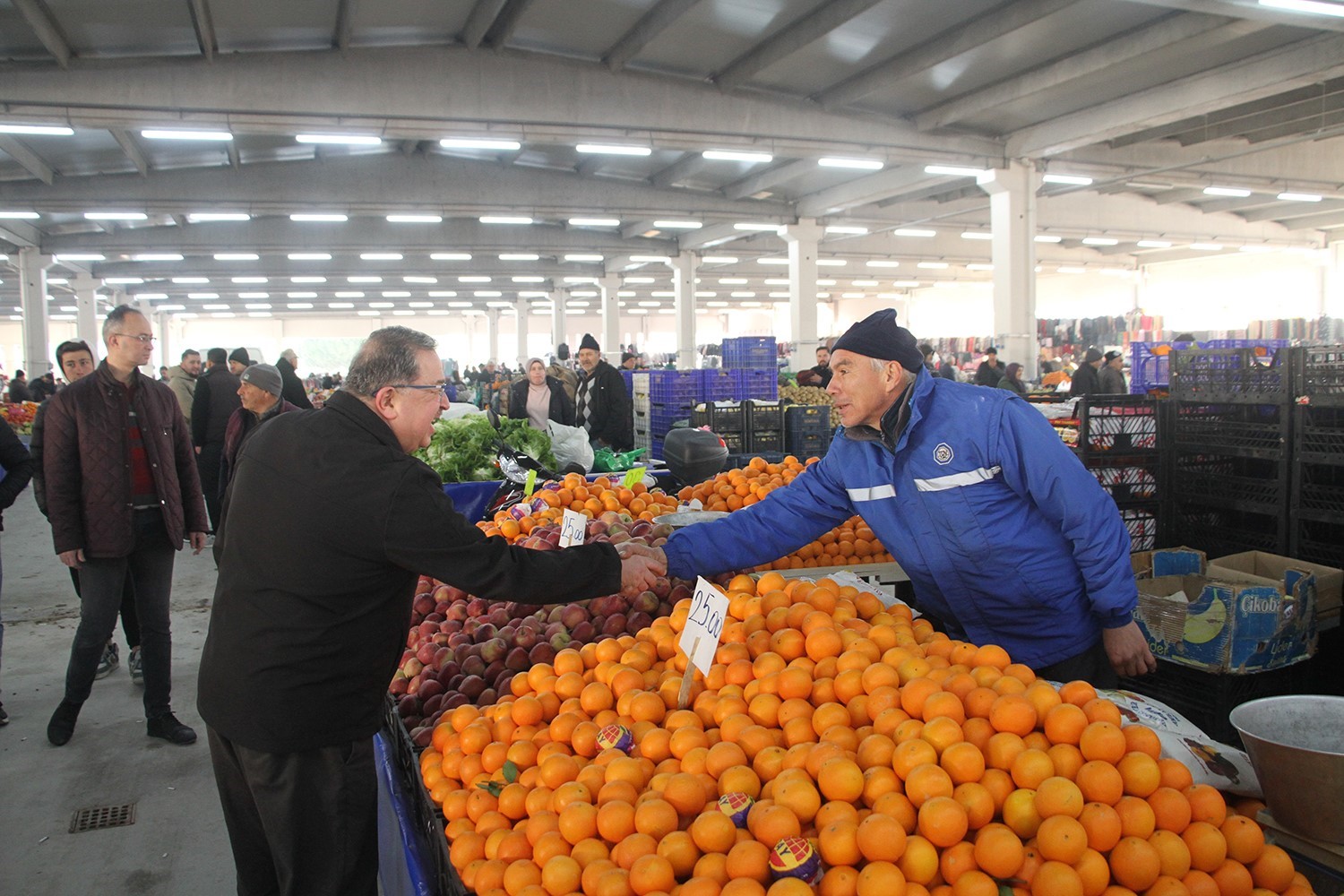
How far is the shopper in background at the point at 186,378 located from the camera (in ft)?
26.3

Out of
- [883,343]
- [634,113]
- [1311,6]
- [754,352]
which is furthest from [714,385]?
[883,343]

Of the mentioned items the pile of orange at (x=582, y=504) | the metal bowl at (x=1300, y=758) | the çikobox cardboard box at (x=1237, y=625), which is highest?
the pile of orange at (x=582, y=504)

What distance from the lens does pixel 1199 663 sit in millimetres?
3285

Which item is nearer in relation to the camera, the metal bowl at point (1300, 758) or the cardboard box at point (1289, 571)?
the metal bowl at point (1300, 758)

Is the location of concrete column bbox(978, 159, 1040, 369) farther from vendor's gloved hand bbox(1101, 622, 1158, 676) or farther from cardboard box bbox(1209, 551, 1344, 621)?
vendor's gloved hand bbox(1101, 622, 1158, 676)

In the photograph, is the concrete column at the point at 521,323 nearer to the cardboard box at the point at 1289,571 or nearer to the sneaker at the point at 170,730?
the sneaker at the point at 170,730

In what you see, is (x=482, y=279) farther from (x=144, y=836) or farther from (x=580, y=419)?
(x=144, y=836)

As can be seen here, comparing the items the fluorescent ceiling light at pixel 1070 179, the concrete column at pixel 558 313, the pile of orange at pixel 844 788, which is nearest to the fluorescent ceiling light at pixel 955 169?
the fluorescent ceiling light at pixel 1070 179

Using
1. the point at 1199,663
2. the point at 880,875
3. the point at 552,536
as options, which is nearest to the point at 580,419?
the point at 552,536

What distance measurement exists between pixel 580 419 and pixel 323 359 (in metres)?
44.5

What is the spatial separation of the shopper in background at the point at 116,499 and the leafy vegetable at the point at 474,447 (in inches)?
62.5

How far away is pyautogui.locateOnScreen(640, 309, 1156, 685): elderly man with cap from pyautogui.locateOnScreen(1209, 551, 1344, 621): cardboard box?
1.65 m

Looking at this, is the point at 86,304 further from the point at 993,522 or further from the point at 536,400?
the point at 993,522

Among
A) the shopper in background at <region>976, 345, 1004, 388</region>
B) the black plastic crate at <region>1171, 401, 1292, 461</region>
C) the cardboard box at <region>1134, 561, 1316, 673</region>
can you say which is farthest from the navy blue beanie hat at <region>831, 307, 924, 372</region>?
the shopper in background at <region>976, 345, 1004, 388</region>
